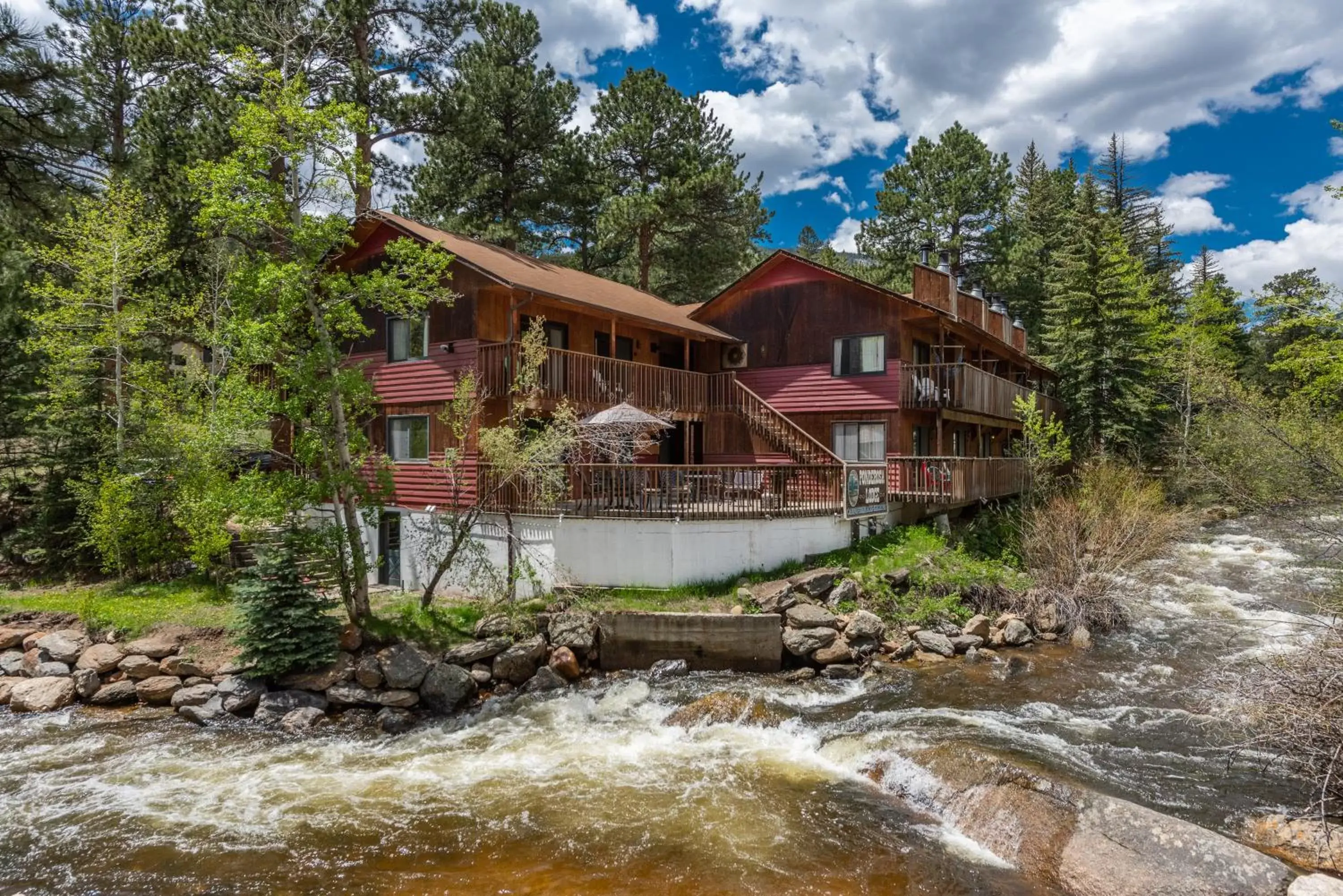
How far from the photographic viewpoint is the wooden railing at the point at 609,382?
1586 centimetres

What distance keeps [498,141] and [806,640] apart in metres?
23.5

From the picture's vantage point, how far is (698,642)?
12.9m

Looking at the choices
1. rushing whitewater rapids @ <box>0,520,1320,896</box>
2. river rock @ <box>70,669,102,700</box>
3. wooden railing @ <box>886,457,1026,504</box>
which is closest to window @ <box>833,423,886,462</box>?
wooden railing @ <box>886,457,1026,504</box>

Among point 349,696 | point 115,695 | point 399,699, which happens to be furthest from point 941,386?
point 115,695

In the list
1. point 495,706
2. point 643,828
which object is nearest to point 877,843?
point 643,828

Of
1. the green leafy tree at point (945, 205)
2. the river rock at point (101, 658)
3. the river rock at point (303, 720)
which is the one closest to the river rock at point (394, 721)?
the river rock at point (303, 720)

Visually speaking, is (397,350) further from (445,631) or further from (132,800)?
(132,800)

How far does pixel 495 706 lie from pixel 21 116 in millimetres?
16830

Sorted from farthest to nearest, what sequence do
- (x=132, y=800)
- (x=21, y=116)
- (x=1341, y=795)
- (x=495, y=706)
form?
(x=21, y=116) < (x=495, y=706) < (x=132, y=800) < (x=1341, y=795)

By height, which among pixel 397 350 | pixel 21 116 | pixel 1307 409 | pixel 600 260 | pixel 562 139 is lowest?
pixel 1307 409

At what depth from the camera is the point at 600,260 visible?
33750 mm

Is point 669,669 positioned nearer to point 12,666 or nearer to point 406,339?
point 406,339

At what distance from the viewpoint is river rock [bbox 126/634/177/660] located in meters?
12.3

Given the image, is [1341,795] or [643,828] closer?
[1341,795]
